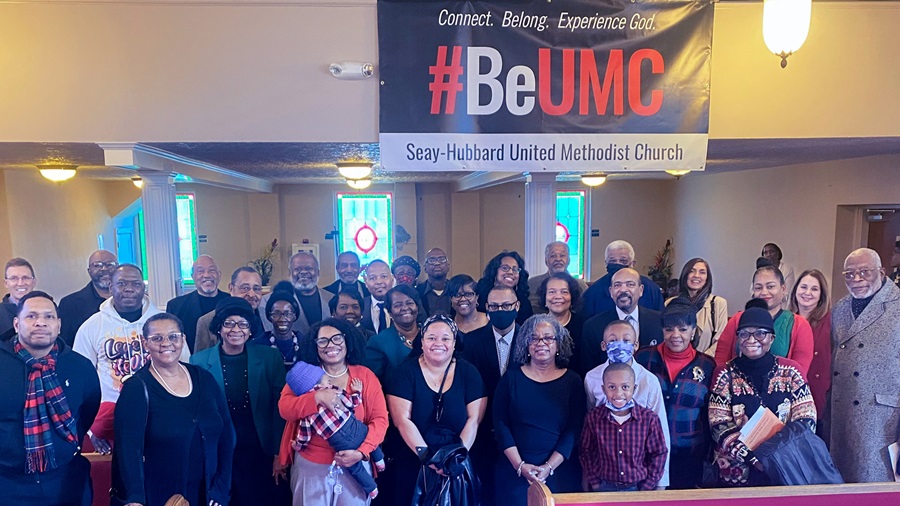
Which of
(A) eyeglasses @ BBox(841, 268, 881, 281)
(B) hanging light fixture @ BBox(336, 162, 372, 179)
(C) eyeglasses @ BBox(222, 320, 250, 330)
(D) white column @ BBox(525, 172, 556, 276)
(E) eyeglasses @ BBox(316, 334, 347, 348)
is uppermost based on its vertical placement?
(B) hanging light fixture @ BBox(336, 162, 372, 179)

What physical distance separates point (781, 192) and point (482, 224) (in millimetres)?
5150

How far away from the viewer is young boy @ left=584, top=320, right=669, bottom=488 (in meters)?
2.38

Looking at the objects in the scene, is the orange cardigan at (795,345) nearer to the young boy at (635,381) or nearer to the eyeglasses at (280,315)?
the young boy at (635,381)

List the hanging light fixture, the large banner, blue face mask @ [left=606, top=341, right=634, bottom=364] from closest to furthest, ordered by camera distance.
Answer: blue face mask @ [left=606, top=341, right=634, bottom=364]
the large banner
the hanging light fixture

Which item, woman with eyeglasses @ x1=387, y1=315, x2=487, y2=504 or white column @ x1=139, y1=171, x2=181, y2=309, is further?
white column @ x1=139, y1=171, x2=181, y2=309

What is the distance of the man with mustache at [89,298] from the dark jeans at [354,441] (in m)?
2.46

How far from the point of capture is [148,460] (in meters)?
2.15

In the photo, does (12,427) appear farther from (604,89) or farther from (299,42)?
(604,89)

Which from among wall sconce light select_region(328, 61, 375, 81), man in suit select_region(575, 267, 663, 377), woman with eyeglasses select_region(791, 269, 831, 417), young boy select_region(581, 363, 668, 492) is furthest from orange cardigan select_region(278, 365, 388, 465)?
woman with eyeglasses select_region(791, 269, 831, 417)

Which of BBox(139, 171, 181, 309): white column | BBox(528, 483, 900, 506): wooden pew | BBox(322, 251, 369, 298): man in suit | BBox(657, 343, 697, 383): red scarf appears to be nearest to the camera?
BBox(528, 483, 900, 506): wooden pew

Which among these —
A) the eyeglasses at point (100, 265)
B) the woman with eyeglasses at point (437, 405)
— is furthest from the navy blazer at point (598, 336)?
the eyeglasses at point (100, 265)

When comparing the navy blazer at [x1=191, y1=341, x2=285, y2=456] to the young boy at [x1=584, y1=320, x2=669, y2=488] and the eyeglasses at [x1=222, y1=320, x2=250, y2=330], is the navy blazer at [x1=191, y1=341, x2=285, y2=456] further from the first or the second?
the young boy at [x1=584, y1=320, x2=669, y2=488]

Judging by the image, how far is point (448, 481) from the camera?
2350 millimetres

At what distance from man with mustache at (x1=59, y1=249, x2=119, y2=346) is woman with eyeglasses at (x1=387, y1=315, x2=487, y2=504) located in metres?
2.57
